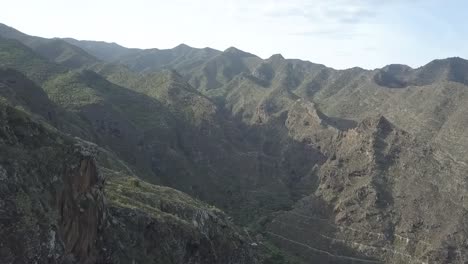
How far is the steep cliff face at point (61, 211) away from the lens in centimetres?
1875

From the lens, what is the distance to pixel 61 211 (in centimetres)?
2134

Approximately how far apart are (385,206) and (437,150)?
41.1 feet

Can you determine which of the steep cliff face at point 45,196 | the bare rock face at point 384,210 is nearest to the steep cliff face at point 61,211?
the steep cliff face at point 45,196

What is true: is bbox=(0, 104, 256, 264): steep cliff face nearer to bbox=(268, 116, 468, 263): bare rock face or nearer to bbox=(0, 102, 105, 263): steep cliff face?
bbox=(0, 102, 105, 263): steep cliff face

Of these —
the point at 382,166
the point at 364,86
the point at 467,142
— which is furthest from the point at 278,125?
the point at 382,166

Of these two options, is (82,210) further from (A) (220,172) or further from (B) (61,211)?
(A) (220,172)

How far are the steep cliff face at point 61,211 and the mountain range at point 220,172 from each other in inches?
2.7

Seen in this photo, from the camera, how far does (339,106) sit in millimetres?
Result: 153750

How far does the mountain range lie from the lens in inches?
862

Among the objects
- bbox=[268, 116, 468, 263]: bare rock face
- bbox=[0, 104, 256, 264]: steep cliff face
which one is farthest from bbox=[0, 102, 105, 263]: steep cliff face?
bbox=[268, 116, 468, 263]: bare rock face

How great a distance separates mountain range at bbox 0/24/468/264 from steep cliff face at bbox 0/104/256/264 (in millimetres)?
68

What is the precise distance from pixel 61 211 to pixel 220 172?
83635 millimetres

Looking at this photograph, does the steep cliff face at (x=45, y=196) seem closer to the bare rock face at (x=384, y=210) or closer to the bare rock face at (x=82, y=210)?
the bare rock face at (x=82, y=210)

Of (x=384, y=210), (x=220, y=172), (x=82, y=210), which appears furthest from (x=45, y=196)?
(x=220, y=172)
